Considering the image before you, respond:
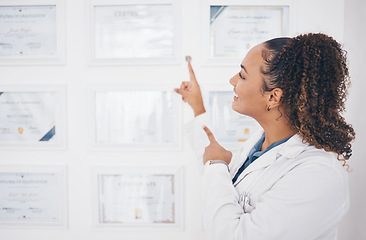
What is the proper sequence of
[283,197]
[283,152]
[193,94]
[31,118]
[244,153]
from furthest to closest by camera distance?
[31,118] → [193,94] → [244,153] → [283,152] → [283,197]

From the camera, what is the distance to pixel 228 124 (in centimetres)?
119

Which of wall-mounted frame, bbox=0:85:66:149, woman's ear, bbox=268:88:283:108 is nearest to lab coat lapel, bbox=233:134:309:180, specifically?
woman's ear, bbox=268:88:283:108

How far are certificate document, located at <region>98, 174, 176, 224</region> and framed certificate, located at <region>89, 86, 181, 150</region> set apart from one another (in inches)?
5.9

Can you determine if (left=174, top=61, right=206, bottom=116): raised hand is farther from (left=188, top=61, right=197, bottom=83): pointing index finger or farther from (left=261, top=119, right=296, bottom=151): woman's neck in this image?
(left=261, top=119, right=296, bottom=151): woman's neck

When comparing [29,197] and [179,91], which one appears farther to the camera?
[29,197]

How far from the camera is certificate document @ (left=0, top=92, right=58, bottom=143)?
3.92 feet

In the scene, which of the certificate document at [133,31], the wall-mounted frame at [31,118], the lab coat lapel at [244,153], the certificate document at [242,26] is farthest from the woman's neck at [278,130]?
the wall-mounted frame at [31,118]

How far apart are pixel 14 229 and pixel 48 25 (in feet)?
3.14

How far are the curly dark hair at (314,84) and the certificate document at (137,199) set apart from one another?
2.17 ft

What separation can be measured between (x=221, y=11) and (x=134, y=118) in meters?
0.60

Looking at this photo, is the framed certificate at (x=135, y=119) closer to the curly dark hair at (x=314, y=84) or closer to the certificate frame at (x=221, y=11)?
the certificate frame at (x=221, y=11)

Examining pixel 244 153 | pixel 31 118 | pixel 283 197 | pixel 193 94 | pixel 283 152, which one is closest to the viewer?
pixel 283 197

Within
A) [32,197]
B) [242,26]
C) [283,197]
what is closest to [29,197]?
[32,197]

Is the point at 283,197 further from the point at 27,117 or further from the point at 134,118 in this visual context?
the point at 27,117
